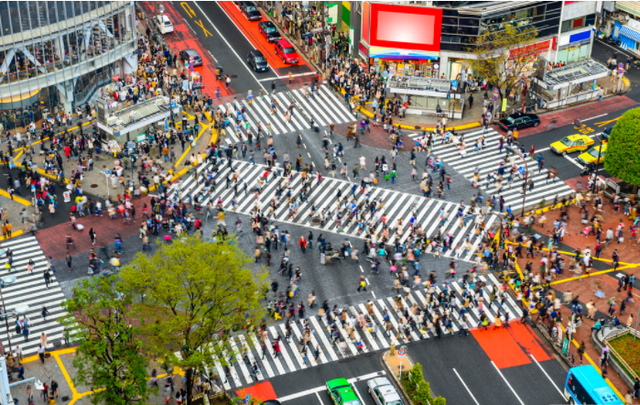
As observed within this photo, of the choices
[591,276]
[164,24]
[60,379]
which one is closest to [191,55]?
[164,24]

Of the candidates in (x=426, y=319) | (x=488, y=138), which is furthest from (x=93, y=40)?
(x=426, y=319)

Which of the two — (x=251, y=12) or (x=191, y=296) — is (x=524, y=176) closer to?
(x=191, y=296)

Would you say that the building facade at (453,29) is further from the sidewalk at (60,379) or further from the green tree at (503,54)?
the sidewalk at (60,379)

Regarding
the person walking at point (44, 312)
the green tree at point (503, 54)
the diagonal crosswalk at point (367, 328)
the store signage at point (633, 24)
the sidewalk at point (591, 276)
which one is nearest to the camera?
the diagonal crosswalk at point (367, 328)

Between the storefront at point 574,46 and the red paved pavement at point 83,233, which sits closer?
the red paved pavement at point 83,233

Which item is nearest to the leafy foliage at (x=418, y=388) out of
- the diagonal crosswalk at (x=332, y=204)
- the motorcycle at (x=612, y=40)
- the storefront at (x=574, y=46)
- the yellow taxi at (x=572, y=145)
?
the diagonal crosswalk at (x=332, y=204)

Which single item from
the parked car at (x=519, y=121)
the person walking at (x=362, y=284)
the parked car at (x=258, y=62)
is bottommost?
the person walking at (x=362, y=284)
